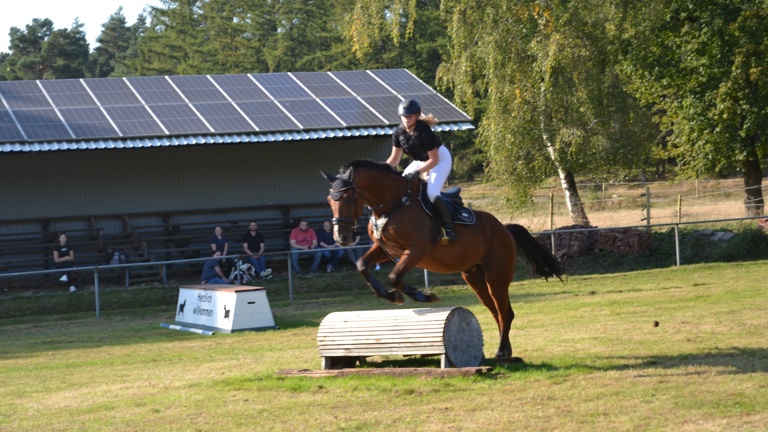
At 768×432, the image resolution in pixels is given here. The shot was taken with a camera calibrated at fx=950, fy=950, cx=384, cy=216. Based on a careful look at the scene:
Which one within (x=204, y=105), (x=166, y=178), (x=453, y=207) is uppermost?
(x=204, y=105)

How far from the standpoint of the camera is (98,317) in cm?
1870

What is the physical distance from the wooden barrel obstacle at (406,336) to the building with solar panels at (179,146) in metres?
12.9

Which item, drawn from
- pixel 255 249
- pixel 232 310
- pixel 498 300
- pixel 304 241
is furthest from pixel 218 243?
pixel 498 300

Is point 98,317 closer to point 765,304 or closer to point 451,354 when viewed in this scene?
point 451,354

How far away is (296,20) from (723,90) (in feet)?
139

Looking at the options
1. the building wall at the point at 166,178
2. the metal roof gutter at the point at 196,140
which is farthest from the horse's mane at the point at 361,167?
the building wall at the point at 166,178

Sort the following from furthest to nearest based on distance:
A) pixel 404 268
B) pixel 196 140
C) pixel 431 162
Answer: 1. pixel 196 140
2. pixel 431 162
3. pixel 404 268

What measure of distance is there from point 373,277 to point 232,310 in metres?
6.58

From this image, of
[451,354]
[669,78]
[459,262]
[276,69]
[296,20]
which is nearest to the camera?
[451,354]

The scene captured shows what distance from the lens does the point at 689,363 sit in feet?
32.6

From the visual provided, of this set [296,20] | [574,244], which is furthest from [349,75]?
[296,20]

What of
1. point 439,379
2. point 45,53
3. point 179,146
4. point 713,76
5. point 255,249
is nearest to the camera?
point 439,379

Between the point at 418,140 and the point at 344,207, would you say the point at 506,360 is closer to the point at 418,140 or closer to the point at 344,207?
the point at 344,207

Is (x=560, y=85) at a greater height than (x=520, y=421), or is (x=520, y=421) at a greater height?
(x=560, y=85)
